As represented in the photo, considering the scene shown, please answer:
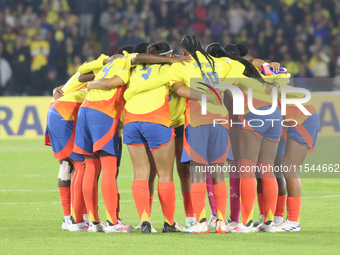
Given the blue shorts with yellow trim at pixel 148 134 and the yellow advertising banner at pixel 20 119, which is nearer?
the blue shorts with yellow trim at pixel 148 134

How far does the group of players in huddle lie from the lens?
5691 mm

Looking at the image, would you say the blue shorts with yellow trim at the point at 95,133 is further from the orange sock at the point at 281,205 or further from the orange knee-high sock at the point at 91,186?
the orange sock at the point at 281,205

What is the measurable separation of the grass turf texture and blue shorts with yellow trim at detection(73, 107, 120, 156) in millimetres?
862

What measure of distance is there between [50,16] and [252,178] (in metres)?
16.1

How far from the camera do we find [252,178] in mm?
5930

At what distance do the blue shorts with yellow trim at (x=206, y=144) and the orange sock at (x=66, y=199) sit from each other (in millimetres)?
1516

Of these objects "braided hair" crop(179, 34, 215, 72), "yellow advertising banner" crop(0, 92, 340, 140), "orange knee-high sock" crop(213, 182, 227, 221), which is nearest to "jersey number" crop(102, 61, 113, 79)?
"braided hair" crop(179, 34, 215, 72)

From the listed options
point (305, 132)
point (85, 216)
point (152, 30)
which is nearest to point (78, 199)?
point (85, 216)

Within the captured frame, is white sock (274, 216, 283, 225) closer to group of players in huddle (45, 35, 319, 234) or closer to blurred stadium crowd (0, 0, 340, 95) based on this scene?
group of players in huddle (45, 35, 319, 234)

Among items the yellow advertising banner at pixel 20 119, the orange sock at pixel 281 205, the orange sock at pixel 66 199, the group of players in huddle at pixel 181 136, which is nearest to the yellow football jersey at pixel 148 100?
the group of players in huddle at pixel 181 136

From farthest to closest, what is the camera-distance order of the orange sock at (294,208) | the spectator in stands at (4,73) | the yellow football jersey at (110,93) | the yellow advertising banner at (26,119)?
the spectator in stands at (4,73) < the yellow advertising banner at (26,119) < the orange sock at (294,208) < the yellow football jersey at (110,93)

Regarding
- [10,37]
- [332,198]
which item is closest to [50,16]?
[10,37]

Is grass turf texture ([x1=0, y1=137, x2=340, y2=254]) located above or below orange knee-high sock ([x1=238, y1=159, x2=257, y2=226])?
below

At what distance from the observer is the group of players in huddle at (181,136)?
569cm
